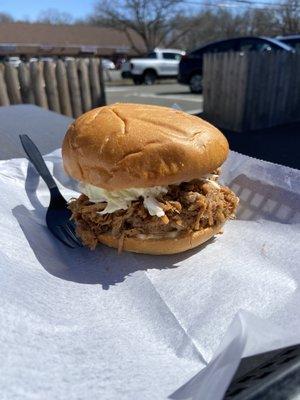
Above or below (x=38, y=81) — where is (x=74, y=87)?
below

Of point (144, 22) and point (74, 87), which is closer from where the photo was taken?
point (74, 87)

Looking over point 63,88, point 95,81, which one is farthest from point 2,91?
point 95,81

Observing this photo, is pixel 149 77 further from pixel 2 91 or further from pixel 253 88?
pixel 2 91

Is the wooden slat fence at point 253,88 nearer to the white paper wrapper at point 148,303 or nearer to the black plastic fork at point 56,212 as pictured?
the white paper wrapper at point 148,303

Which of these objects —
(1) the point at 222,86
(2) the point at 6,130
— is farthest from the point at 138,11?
(2) the point at 6,130

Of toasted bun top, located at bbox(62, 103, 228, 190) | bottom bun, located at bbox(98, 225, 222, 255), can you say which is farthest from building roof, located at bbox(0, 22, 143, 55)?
bottom bun, located at bbox(98, 225, 222, 255)

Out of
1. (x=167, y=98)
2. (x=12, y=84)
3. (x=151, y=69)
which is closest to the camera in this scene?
(x=12, y=84)
